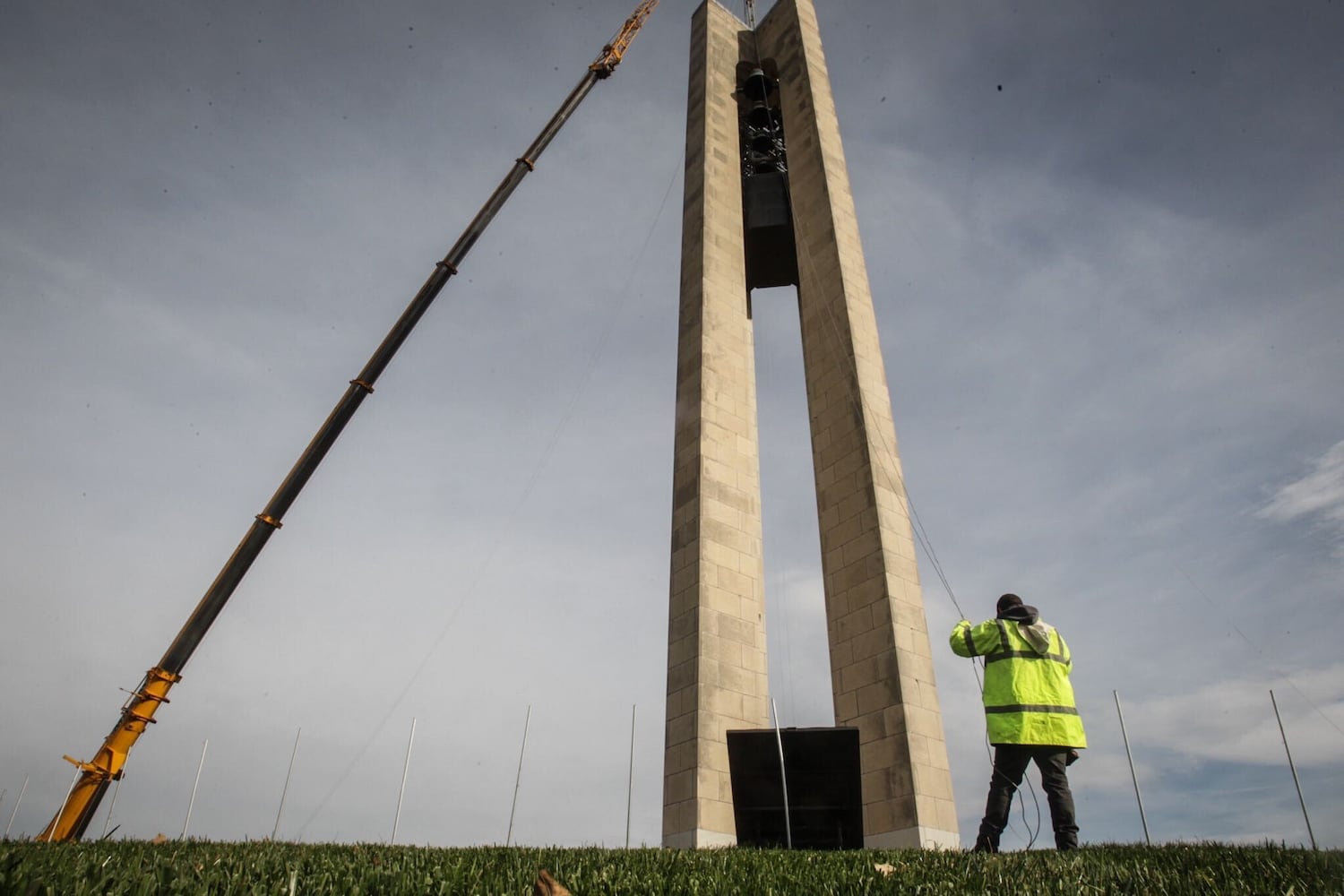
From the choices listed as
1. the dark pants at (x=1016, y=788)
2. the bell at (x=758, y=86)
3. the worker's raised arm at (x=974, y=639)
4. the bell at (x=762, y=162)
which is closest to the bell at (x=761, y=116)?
the bell at (x=758, y=86)

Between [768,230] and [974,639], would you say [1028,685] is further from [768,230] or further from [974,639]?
[768,230]

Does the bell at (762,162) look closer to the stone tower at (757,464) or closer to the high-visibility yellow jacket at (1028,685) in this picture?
the stone tower at (757,464)

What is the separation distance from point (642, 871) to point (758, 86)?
22599mm

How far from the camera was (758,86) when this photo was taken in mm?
23109

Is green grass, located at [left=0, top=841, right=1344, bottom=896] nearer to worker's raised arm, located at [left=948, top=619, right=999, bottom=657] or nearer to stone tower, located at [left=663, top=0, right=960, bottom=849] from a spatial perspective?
worker's raised arm, located at [left=948, top=619, right=999, bottom=657]

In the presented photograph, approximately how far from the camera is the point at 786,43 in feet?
73.7

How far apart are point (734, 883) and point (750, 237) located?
19.2m

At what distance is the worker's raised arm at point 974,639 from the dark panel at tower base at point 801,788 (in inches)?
59.2

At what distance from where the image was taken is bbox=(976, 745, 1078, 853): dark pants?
724 cm

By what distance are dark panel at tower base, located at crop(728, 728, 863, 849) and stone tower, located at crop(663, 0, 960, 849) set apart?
161 inches

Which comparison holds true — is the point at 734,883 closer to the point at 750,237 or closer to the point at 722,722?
A: the point at 722,722

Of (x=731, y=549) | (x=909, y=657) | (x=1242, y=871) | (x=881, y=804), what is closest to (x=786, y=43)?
(x=731, y=549)

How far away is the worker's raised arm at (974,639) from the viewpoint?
305 inches

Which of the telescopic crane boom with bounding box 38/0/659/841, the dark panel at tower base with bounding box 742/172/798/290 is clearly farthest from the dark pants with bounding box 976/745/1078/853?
the dark panel at tower base with bounding box 742/172/798/290
